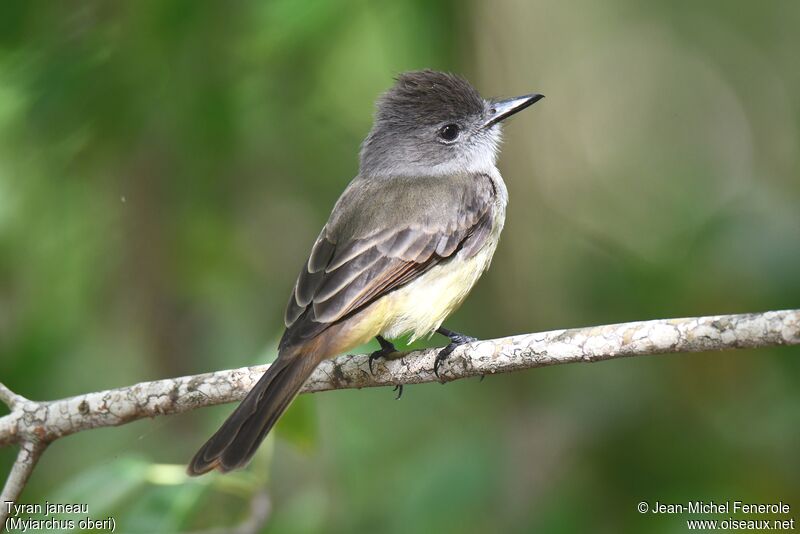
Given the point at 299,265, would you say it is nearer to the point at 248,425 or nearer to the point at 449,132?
the point at 449,132

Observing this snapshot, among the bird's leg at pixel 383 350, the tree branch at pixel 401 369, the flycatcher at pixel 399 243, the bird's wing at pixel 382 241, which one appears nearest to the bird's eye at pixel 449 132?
the flycatcher at pixel 399 243

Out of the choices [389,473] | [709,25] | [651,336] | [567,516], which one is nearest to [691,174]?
[709,25]

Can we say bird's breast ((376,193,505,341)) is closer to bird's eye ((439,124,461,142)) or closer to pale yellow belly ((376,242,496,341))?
pale yellow belly ((376,242,496,341))

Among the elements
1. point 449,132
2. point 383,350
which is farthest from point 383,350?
point 449,132

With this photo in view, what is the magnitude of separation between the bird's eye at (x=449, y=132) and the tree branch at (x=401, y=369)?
147 centimetres

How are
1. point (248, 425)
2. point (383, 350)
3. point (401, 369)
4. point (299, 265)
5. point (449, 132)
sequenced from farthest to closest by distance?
1. point (299, 265)
2. point (449, 132)
3. point (383, 350)
4. point (401, 369)
5. point (248, 425)

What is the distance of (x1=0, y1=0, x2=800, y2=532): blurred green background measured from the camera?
4434 mm

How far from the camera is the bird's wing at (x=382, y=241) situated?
12.7ft

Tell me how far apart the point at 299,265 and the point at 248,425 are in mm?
3248

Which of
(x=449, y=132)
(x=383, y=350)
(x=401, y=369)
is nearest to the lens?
(x=401, y=369)

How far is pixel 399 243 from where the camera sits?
4090 mm

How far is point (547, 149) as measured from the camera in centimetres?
740

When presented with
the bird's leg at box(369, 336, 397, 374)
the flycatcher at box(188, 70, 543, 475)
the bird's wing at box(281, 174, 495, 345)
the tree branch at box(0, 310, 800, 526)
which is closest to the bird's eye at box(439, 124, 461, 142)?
the flycatcher at box(188, 70, 543, 475)

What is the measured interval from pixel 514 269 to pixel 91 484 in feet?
8.98
